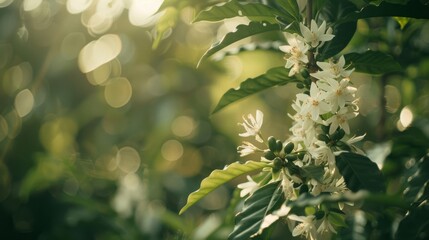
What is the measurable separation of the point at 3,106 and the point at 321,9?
8.91 feet

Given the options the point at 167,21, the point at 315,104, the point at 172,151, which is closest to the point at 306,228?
the point at 315,104

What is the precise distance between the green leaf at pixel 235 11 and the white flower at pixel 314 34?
98 millimetres

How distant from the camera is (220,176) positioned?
1.21 meters

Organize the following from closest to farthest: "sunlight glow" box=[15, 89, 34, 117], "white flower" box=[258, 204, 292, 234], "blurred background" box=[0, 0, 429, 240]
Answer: "white flower" box=[258, 204, 292, 234] → "blurred background" box=[0, 0, 429, 240] → "sunlight glow" box=[15, 89, 34, 117]

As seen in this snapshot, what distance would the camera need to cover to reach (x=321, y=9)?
1.28m

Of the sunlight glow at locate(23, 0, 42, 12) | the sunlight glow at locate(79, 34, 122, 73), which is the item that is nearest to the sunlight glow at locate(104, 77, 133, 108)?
the sunlight glow at locate(79, 34, 122, 73)

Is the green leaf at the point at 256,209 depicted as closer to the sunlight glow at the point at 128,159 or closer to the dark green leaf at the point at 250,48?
the dark green leaf at the point at 250,48

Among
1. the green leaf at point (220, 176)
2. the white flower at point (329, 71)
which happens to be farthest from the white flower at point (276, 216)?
the white flower at point (329, 71)

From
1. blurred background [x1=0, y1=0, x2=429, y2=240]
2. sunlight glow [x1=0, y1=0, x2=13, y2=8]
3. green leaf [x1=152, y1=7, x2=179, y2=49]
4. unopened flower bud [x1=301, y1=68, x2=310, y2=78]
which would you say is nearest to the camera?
unopened flower bud [x1=301, y1=68, x2=310, y2=78]

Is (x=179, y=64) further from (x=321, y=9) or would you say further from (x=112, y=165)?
(x=321, y=9)

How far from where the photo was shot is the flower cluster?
3.71 ft

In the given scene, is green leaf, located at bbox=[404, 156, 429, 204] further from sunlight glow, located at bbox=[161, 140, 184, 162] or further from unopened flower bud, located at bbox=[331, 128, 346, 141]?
sunlight glow, located at bbox=[161, 140, 184, 162]

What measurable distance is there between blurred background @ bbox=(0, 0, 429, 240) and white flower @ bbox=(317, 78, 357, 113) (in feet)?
4.97

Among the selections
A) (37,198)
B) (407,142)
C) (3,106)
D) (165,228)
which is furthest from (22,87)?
(407,142)
